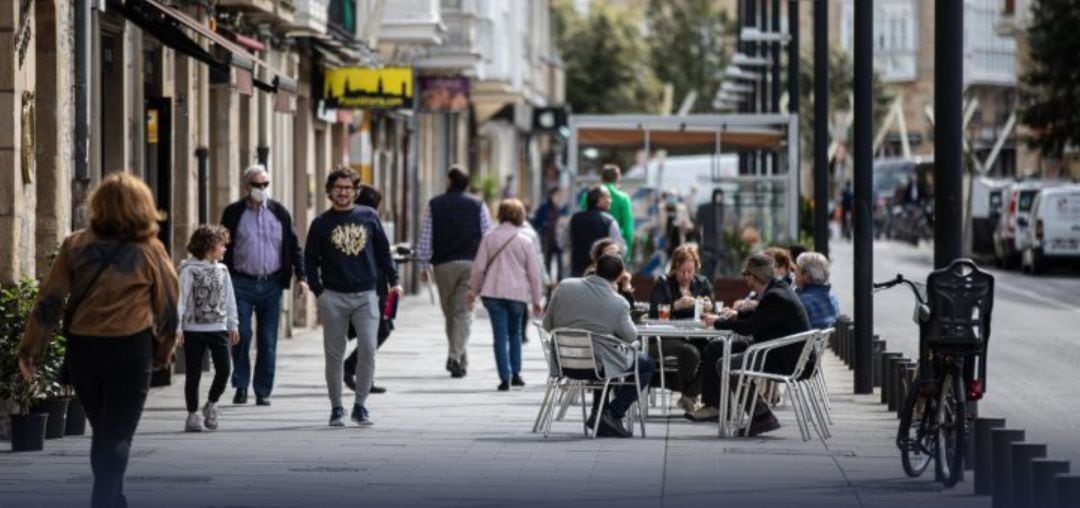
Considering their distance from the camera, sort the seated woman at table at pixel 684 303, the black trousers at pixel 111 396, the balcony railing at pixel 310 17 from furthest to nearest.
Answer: the balcony railing at pixel 310 17 → the seated woman at table at pixel 684 303 → the black trousers at pixel 111 396

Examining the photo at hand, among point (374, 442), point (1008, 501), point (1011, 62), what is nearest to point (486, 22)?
point (374, 442)

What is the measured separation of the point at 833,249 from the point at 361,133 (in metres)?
33.2

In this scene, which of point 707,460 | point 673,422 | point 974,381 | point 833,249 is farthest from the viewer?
point 833,249

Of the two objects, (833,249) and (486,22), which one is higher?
(486,22)

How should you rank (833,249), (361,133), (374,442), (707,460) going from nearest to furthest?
1. (707,460)
2. (374,442)
3. (361,133)
4. (833,249)

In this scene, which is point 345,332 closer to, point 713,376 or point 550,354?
point 550,354

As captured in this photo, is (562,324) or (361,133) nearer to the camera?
(562,324)

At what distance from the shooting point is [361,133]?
1629 inches

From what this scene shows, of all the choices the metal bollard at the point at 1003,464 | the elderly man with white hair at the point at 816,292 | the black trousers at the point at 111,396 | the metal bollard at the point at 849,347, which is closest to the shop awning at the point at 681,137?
the metal bollard at the point at 849,347

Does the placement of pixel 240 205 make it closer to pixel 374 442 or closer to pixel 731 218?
pixel 374 442

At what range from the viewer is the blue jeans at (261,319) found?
20484 mm

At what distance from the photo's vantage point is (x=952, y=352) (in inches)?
571

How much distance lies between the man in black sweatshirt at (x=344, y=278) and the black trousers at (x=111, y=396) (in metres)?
6.56

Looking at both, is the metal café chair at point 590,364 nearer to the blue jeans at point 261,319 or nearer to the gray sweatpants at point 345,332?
the gray sweatpants at point 345,332
